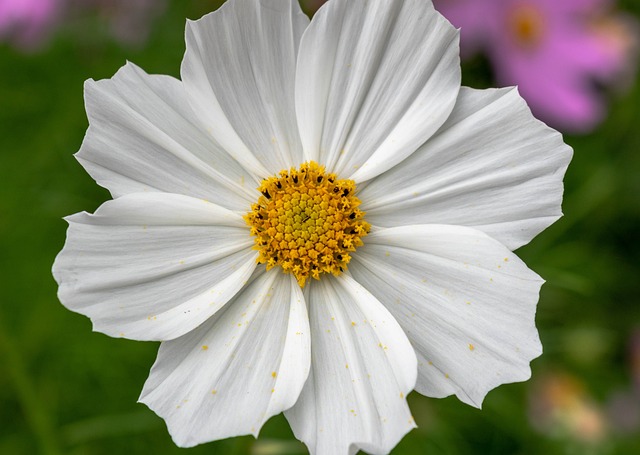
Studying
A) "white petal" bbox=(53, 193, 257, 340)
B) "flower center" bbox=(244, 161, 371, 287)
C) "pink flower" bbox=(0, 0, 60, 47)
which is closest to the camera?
"white petal" bbox=(53, 193, 257, 340)

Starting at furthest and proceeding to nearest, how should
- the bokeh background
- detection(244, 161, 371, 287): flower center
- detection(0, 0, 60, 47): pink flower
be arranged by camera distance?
the bokeh background, detection(0, 0, 60, 47): pink flower, detection(244, 161, 371, 287): flower center

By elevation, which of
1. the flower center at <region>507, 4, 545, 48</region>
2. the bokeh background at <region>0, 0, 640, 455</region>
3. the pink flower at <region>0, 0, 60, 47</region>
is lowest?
the bokeh background at <region>0, 0, 640, 455</region>

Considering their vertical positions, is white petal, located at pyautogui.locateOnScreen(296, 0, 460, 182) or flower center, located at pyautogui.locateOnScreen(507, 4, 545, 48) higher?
flower center, located at pyautogui.locateOnScreen(507, 4, 545, 48)

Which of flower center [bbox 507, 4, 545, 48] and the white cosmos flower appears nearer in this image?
the white cosmos flower

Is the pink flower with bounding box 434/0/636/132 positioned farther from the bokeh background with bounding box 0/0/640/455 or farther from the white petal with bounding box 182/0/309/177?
the white petal with bounding box 182/0/309/177

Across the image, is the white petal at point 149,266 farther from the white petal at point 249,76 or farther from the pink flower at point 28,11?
the pink flower at point 28,11

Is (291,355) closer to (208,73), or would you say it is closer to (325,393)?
(325,393)

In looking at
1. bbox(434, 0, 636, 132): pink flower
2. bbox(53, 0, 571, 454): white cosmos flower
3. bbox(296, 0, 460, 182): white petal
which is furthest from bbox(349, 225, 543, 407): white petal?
bbox(434, 0, 636, 132): pink flower
